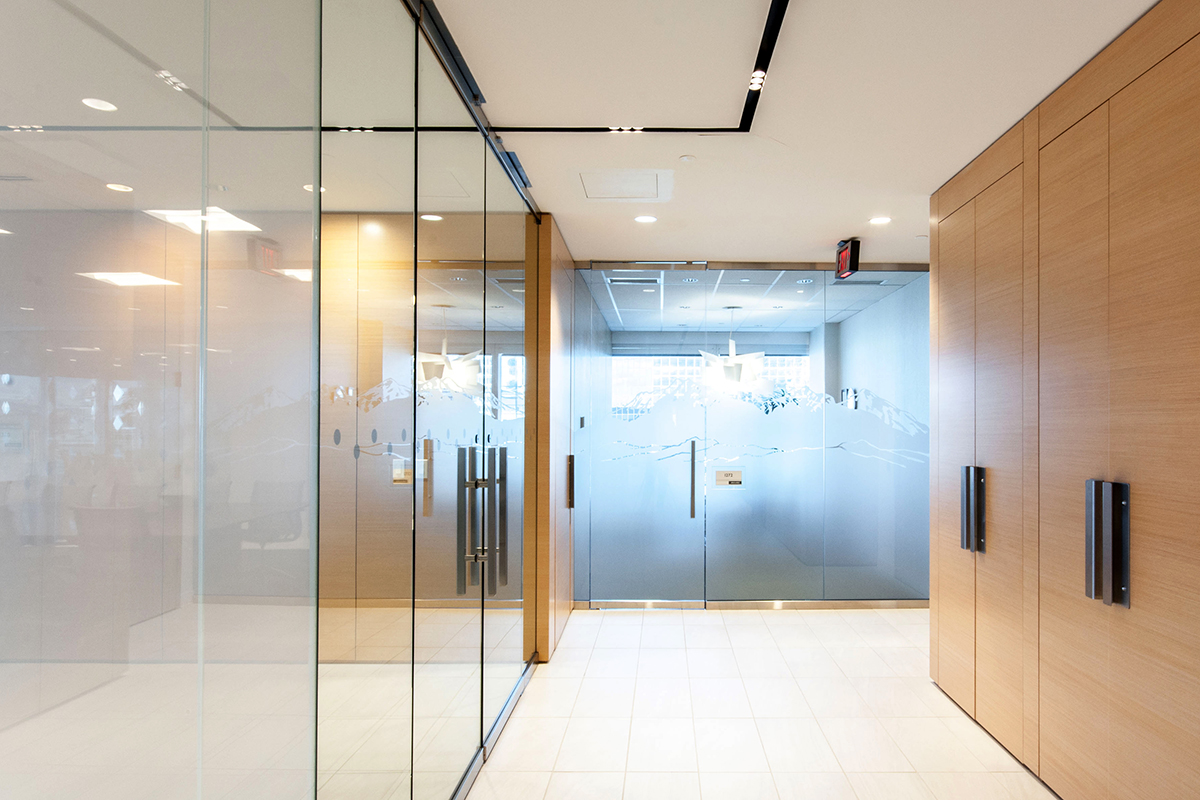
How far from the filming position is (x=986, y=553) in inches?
118

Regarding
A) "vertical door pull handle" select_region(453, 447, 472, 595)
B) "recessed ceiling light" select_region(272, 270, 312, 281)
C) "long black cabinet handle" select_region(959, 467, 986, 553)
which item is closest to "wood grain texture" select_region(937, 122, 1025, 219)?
"long black cabinet handle" select_region(959, 467, 986, 553)

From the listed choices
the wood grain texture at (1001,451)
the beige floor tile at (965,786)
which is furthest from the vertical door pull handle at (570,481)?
the beige floor tile at (965,786)

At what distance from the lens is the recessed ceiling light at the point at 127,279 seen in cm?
79

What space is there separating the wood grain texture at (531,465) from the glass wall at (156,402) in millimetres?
2559

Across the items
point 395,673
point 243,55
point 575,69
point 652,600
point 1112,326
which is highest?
point 575,69

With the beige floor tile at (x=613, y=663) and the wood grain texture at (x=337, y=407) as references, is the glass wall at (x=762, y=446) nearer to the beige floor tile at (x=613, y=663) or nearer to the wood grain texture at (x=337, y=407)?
the beige floor tile at (x=613, y=663)

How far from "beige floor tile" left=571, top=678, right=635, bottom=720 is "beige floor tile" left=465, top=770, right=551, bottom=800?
1.99 feet

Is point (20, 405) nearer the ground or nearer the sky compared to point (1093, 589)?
nearer the sky

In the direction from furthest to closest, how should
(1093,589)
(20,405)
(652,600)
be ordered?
(652,600) → (1093,589) → (20,405)

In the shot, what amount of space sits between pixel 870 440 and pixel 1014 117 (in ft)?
9.80

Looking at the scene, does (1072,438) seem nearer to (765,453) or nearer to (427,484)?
(427,484)

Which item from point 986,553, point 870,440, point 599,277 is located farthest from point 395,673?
point 870,440

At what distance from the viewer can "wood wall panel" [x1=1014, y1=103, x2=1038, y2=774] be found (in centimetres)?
259

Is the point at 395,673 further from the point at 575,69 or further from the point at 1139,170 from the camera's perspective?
the point at 1139,170
